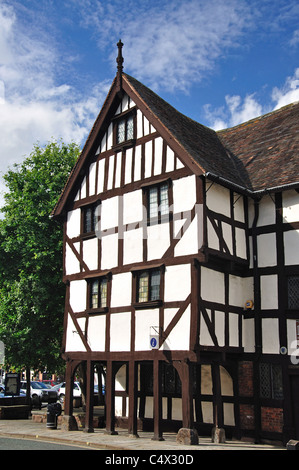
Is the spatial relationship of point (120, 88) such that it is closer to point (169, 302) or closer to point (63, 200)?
point (63, 200)

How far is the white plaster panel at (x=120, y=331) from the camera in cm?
1858

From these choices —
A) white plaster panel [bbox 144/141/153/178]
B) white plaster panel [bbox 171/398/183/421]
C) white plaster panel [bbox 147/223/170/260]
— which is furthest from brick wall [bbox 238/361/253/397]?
white plaster panel [bbox 144/141/153/178]

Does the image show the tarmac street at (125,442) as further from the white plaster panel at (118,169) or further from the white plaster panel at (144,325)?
the white plaster panel at (118,169)

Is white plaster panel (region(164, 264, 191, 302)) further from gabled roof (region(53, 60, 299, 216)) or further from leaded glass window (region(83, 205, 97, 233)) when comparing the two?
leaded glass window (region(83, 205, 97, 233))

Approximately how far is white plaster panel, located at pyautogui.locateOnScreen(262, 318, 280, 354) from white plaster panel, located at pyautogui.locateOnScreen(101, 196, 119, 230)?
643cm

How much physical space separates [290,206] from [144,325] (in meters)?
6.31

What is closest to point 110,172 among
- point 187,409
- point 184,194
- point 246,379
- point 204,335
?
point 184,194

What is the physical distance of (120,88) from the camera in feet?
68.5

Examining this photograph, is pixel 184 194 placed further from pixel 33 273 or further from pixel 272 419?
pixel 33 273

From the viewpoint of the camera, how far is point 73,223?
22.1m

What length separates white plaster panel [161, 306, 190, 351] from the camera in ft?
54.4

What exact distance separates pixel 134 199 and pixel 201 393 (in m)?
7.22
